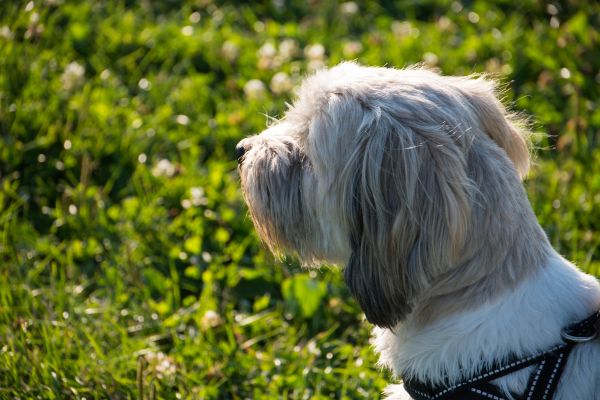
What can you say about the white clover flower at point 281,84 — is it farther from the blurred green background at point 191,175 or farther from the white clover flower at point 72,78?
the white clover flower at point 72,78

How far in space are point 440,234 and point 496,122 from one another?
0.51 m

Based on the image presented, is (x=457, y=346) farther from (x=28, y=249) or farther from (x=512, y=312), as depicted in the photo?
(x=28, y=249)

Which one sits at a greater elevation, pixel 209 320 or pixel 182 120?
pixel 182 120

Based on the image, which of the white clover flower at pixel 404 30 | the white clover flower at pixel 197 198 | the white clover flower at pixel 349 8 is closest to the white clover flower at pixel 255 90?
the white clover flower at pixel 197 198

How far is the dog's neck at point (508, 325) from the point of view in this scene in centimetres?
243

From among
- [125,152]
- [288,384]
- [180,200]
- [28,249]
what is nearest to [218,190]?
[180,200]

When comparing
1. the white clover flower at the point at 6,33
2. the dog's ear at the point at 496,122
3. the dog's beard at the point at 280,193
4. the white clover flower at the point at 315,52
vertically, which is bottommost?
the white clover flower at the point at 315,52

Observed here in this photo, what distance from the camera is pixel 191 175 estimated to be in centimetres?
461

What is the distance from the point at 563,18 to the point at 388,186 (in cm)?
414

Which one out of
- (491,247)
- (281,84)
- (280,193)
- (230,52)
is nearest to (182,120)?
(281,84)

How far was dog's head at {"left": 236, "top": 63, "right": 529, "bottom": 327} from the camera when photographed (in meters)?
2.40

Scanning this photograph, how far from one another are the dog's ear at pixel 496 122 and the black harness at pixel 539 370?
0.58 metres

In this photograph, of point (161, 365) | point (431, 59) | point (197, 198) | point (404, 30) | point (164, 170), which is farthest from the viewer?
point (404, 30)

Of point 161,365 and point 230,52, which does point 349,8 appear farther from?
point 161,365
